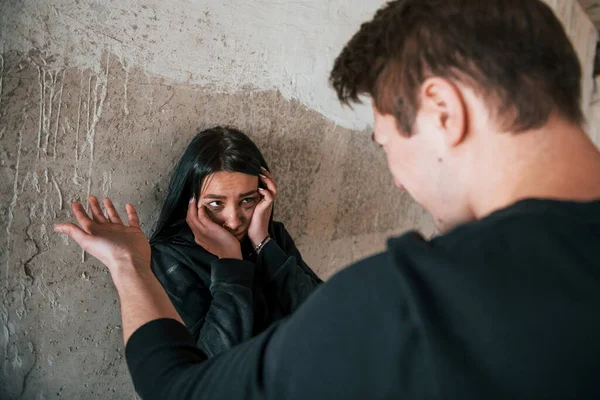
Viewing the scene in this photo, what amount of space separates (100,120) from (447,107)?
50.5 inches

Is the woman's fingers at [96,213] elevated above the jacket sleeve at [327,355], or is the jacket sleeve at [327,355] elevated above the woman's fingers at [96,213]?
the woman's fingers at [96,213]

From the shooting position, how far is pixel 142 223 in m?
1.85

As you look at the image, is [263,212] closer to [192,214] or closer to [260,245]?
[260,245]

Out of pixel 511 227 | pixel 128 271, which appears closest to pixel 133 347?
pixel 128 271

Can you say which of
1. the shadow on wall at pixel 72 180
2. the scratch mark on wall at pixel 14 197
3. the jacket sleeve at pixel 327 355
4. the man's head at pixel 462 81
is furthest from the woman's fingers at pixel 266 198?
the jacket sleeve at pixel 327 355

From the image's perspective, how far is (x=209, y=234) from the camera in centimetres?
181

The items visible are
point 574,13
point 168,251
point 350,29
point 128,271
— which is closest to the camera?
point 128,271

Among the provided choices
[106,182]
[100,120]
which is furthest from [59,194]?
[100,120]

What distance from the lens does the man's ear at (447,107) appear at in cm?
83

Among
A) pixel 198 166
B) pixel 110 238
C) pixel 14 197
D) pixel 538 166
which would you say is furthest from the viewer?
pixel 198 166

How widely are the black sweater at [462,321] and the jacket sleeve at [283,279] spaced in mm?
1175

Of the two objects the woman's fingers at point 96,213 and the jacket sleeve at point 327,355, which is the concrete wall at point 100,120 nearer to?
the woman's fingers at point 96,213

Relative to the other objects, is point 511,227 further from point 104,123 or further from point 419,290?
point 104,123

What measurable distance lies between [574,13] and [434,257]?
227 inches
